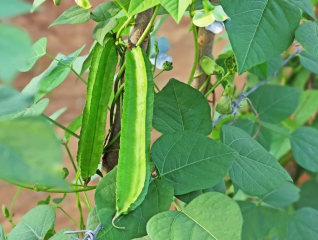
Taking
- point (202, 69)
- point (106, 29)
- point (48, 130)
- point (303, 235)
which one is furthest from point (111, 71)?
point (303, 235)

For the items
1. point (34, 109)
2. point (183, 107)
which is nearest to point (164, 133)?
point (183, 107)

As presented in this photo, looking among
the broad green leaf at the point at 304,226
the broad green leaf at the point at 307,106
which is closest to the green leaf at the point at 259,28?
the broad green leaf at the point at 304,226

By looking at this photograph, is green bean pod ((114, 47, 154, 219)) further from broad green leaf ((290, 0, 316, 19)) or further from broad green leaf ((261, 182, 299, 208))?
broad green leaf ((261, 182, 299, 208))

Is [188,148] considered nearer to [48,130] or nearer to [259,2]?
[259,2]

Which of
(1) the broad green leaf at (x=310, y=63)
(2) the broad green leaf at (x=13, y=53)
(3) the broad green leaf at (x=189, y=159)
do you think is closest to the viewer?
(2) the broad green leaf at (x=13, y=53)

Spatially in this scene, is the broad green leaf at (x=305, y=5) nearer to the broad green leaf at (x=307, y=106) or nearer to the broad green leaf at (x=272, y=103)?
the broad green leaf at (x=272, y=103)
